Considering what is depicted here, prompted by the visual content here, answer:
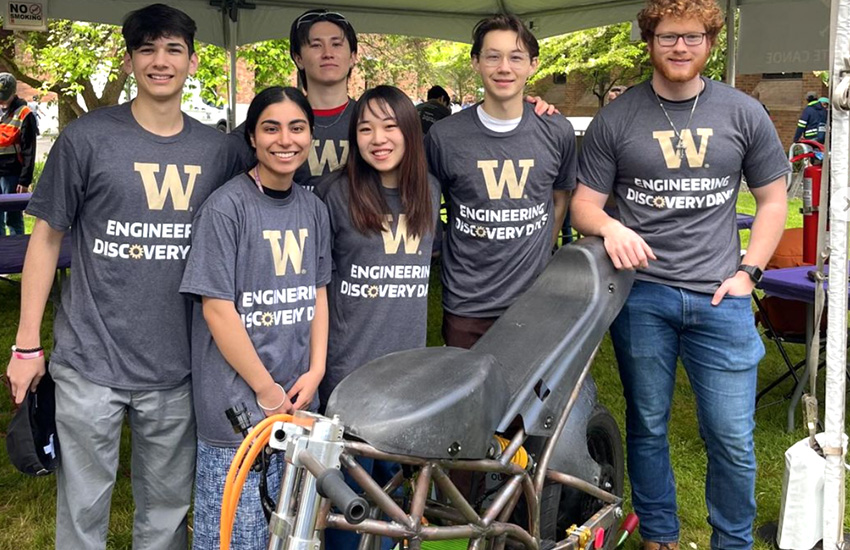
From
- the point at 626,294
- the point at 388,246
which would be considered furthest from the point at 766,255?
the point at 388,246

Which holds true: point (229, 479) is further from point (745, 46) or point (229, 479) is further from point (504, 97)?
point (745, 46)

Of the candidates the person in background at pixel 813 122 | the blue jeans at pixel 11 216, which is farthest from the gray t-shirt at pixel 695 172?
the person in background at pixel 813 122

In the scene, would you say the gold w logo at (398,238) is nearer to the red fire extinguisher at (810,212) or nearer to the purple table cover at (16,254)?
the purple table cover at (16,254)

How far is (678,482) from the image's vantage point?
405cm

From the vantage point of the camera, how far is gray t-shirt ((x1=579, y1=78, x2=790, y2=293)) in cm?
270

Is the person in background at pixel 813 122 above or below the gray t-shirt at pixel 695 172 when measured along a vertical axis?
above

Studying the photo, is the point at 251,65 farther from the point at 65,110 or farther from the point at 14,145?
the point at 14,145

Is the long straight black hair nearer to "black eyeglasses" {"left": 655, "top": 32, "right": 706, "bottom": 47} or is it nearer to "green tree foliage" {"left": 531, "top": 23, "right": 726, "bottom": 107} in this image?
"black eyeglasses" {"left": 655, "top": 32, "right": 706, "bottom": 47}

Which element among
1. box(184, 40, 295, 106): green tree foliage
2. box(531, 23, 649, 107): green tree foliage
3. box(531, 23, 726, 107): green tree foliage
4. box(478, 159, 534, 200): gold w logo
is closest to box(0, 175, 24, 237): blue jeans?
box(184, 40, 295, 106): green tree foliage

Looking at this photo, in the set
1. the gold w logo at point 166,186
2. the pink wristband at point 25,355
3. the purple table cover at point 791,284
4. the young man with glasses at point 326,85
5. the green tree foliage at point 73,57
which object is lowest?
the pink wristband at point 25,355

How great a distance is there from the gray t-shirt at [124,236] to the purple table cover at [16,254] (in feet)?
6.92

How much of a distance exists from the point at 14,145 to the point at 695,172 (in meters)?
8.00

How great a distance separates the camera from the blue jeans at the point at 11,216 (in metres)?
8.42

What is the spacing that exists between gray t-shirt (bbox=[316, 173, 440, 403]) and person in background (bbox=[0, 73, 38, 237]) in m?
6.81
